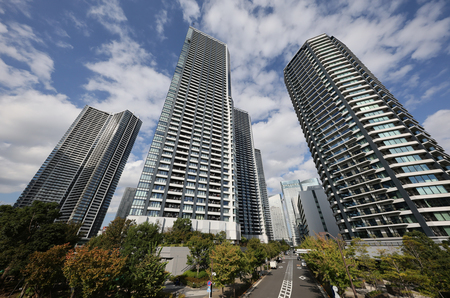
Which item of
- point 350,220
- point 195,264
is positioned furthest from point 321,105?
point 195,264

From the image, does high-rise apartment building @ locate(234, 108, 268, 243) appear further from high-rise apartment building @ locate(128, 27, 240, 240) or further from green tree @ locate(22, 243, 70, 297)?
green tree @ locate(22, 243, 70, 297)

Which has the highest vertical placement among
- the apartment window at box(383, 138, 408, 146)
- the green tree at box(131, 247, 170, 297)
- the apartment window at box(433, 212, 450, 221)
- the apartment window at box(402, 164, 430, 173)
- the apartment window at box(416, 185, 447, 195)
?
the apartment window at box(383, 138, 408, 146)

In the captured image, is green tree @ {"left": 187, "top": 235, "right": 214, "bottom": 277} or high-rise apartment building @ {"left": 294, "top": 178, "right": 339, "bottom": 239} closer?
green tree @ {"left": 187, "top": 235, "right": 214, "bottom": 277}

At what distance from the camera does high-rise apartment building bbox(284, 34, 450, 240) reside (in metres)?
38.3

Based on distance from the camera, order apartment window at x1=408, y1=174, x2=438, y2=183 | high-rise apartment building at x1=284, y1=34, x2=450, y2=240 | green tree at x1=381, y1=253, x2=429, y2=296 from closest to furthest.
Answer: green tree at x1=381, y1=253, x2=429, y2=296 → high-rise apartment building at x1=284, y1=34, x2=450, y2=240 → apartment window at x1=408, y1=174, x2=438, y2=183

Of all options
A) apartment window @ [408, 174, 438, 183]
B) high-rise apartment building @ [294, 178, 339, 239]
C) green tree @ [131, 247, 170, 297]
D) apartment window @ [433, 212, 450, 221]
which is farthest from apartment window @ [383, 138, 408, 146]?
high-rise apartment building @ [294, 178, 339, 239]

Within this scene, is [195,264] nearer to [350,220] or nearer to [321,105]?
[350,220]

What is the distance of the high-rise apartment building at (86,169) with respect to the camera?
141m

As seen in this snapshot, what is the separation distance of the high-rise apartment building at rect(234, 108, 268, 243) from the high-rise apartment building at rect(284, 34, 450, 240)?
67846 millimetres

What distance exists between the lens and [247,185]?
433 feet

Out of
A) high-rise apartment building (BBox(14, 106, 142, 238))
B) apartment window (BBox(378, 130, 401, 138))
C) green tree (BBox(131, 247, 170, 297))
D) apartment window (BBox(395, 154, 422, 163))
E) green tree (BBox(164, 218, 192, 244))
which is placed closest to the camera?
green tree (BBox(131, 247, 170, 297))

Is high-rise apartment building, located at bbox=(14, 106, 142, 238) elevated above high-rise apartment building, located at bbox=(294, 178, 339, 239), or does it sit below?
above

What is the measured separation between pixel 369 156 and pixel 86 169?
213m

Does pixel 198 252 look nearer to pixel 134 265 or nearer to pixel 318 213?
pixel 134 265
